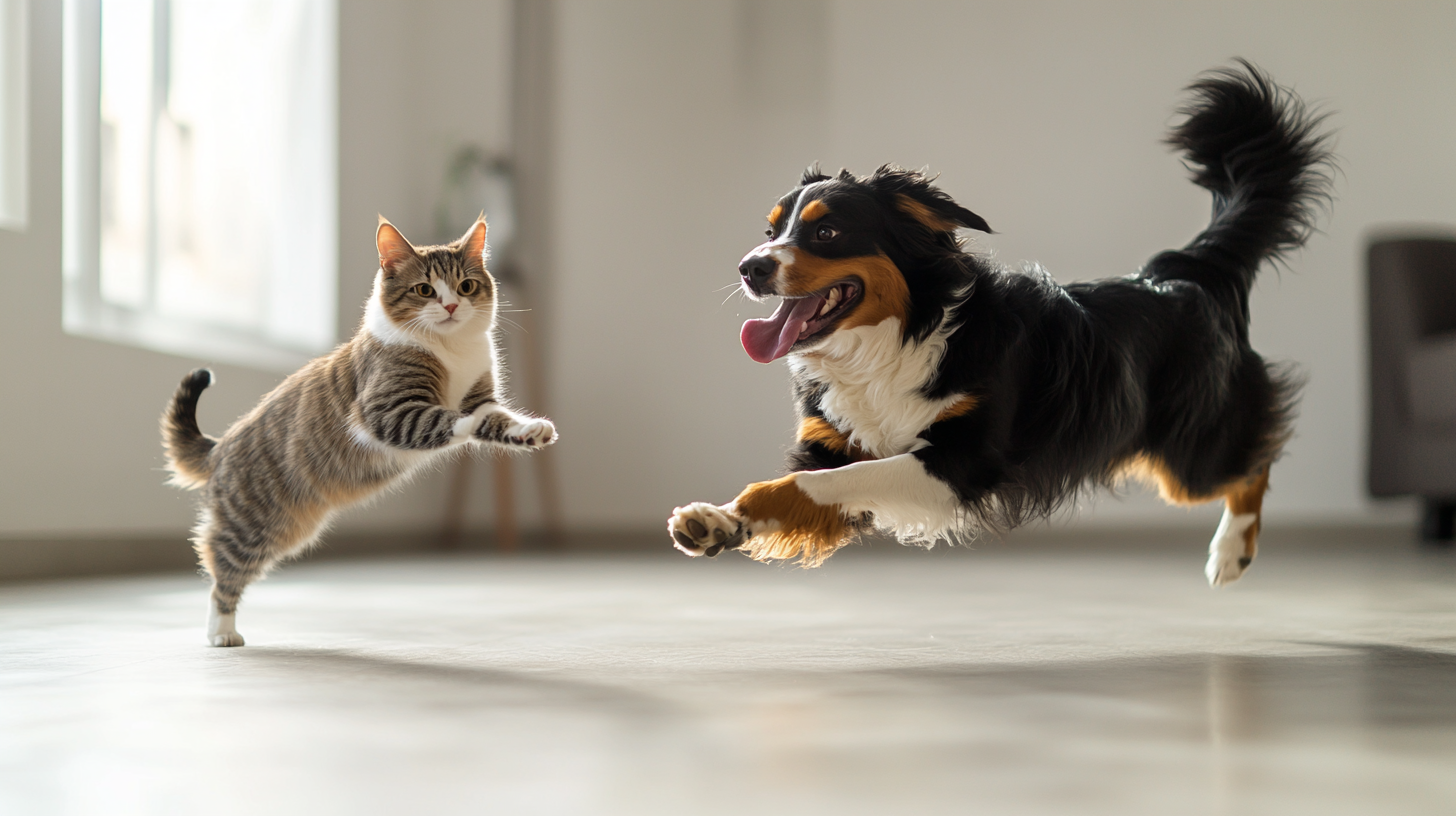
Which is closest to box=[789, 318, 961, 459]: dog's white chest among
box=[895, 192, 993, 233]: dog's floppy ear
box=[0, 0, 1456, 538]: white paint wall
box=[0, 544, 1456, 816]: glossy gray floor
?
box=[895, 192, 993, 233]: dog's floppy ear

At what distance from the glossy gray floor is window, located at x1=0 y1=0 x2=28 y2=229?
3.99 ft

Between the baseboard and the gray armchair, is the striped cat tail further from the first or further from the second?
the gray armchair

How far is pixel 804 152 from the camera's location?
531 centimetres

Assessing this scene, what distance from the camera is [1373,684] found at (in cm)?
139

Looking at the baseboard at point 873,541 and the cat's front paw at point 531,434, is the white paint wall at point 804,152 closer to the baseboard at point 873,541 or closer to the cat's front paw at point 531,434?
the baseboard at point 873,541

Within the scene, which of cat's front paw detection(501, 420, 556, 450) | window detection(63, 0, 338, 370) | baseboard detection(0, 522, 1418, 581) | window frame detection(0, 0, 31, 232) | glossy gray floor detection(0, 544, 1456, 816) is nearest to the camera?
glossy gray floor detection(0, 544, 1456, 816)

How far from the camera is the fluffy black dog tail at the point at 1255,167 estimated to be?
2154 millimetres

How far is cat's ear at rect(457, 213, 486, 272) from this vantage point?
1.87 m

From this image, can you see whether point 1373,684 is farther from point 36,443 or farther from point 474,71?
point 474,71

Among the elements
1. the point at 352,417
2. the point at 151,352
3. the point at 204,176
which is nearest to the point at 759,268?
the point at 352,417

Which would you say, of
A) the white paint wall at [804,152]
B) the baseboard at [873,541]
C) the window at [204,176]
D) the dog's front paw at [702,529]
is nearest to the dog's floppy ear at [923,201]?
the dog's front paw at [702,529]

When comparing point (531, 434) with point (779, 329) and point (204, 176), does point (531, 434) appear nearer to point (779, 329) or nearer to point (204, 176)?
point (779, 329)

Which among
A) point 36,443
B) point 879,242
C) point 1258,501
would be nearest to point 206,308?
point 36,443

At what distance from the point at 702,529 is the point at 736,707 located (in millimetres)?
337
